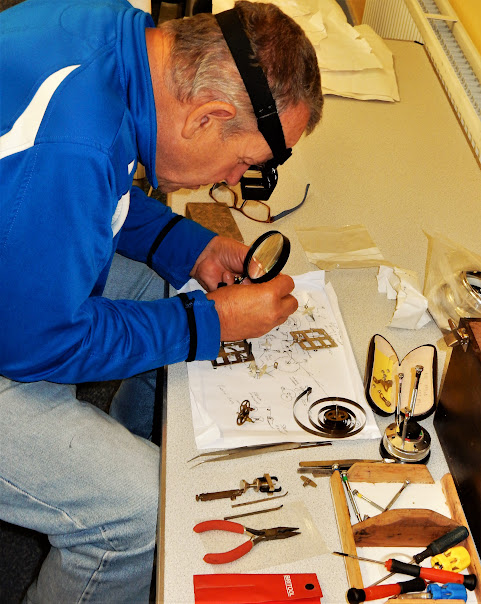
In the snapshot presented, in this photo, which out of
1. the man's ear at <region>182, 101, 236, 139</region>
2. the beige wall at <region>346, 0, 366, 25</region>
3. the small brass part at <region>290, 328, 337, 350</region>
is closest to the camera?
the man's ear at <region>182, 101, 236, 139</region>

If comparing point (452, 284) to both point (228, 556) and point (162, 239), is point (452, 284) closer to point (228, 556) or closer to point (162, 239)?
point (162, 239)

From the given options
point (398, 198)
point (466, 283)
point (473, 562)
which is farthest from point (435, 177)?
point (473, 562)

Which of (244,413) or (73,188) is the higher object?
(73,188)

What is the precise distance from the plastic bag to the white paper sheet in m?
0.21

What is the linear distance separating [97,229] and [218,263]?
1.63ft

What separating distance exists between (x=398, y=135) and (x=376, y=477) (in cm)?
125

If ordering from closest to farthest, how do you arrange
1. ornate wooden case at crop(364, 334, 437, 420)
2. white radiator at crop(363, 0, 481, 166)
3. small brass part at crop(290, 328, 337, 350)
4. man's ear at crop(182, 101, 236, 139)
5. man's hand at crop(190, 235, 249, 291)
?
man's ear at crop(182, 101, 236, 139), ornate wooden case at crop(364, 334, 437, 420), small brass part at crop(290, 328, 337, 350), man's hand at crop(190, 235, 249, 291), white radiator at crop(363, 0, 481, 166)

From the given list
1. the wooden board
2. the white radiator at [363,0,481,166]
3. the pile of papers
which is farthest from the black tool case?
the pile of papers

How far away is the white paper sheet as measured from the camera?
1.06 m

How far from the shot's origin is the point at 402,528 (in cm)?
90

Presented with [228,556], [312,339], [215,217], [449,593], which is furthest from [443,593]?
[215,217]

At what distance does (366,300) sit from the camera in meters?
1.39

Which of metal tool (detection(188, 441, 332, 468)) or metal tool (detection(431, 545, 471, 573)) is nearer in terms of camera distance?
metal tool (detection(431, 545, 471, 573))

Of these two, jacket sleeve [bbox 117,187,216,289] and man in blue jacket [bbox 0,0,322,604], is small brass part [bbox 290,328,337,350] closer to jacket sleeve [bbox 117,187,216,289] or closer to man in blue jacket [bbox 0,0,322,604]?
man in blue jacket [bbox 0,0,322,604]
